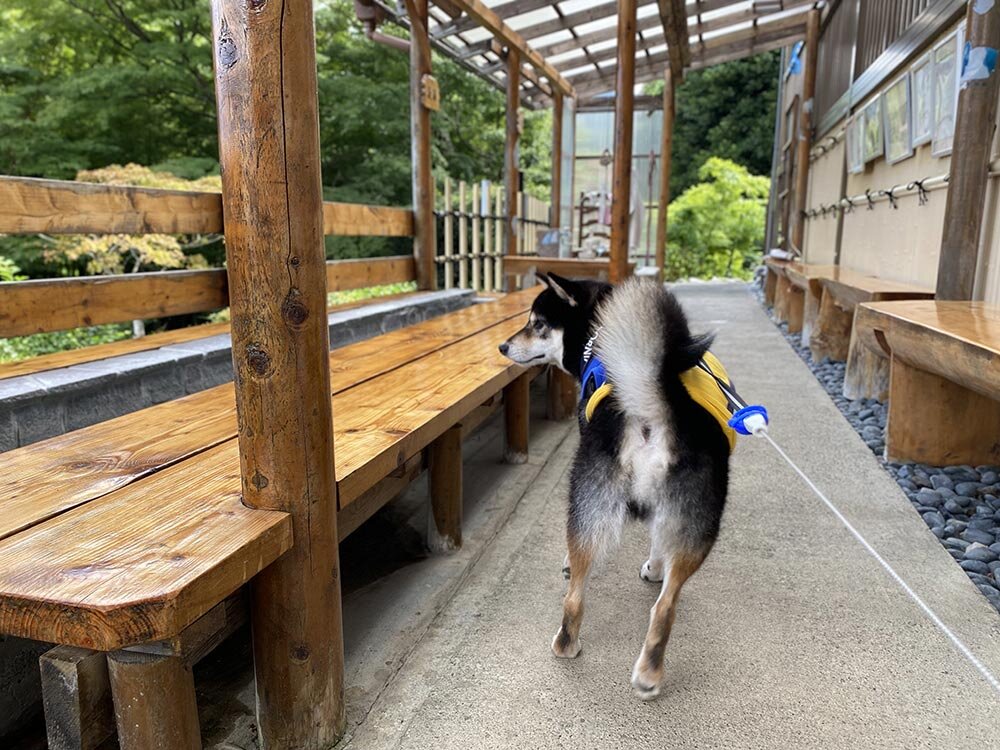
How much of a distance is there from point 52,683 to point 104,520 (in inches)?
12.1

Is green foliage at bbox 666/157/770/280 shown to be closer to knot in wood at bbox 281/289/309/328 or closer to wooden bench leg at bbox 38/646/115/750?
knot in wood at bbox 281/289/309/328

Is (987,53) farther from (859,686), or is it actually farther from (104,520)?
(104,520)

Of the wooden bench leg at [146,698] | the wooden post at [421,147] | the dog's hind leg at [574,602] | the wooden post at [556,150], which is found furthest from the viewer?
the wooden post at [556,150]

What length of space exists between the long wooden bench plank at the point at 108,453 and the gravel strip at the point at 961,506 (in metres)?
2.22

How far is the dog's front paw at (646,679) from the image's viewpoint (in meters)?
1.78

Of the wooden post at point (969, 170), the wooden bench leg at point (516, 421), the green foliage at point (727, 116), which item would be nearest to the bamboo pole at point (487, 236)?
the wooden bench leg at point (516, 421)

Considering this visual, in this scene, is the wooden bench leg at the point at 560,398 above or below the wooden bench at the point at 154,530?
below

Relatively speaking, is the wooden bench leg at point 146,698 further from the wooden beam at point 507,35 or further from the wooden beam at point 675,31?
the wooden beam at point 675,31

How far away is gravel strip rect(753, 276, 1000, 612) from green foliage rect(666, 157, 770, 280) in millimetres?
13839

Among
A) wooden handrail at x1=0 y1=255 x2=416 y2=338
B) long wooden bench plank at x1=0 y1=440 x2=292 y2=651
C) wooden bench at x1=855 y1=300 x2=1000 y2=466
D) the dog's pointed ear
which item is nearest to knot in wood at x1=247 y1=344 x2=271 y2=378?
long wooden bench plank at x1=0 y1=440 x2=292 y2=651

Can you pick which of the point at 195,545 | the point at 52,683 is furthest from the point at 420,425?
the point at 52,683

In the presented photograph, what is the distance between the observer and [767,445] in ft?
12.7

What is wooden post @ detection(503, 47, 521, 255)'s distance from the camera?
6891 millimetres

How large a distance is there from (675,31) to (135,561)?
7486mm
